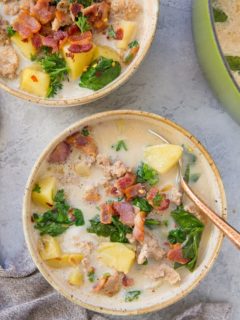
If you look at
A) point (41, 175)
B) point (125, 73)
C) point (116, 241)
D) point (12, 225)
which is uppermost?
point (125, 73)

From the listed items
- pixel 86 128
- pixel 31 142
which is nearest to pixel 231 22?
pixel 86 128

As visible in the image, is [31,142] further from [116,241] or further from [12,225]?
[116,241]

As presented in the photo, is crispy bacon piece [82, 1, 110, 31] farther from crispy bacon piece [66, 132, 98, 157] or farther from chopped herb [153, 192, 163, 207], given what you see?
chopped herb [153, 192, 163, 207]

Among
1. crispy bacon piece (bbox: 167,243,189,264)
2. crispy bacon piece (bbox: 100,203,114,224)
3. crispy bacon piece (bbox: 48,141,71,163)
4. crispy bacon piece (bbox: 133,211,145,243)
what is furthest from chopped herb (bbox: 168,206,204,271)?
crispy bacon piece (bbox: 48,141,71,163)

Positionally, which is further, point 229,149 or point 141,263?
point 229,149

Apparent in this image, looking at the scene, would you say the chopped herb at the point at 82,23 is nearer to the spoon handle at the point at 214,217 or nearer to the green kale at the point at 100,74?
the green kale at the point at 100,74

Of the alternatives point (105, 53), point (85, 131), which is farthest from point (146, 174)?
point (105, 53)
